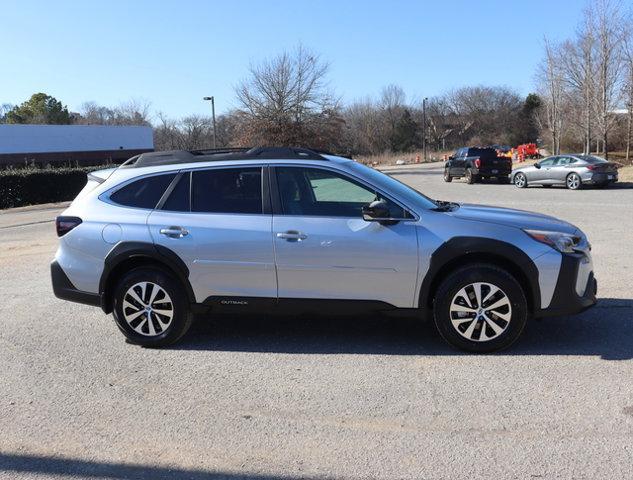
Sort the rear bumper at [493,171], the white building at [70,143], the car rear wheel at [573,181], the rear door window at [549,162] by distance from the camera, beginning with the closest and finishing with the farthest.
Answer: the car rear wheel at [573,181] < the rear door window at [549,162] < the rear bumper at [493,171] < the white building at [70,143]

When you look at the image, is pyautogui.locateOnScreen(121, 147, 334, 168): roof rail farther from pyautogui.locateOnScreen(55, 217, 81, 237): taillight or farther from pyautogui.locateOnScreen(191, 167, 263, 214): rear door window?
pyautogui.locateOnScreen(55, 217, 81, 237): taillight

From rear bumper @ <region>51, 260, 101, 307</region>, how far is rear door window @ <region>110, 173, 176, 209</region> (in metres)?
0.83

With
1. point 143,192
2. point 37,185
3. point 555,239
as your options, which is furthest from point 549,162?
point 143,192

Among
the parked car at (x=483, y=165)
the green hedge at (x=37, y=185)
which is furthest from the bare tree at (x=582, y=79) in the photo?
the green hedge at (x=37, y=185)

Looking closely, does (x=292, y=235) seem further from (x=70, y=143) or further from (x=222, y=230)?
(x=70, y=143)

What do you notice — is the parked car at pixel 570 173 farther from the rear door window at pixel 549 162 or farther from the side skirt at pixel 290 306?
the side skirt at pixel 290 306

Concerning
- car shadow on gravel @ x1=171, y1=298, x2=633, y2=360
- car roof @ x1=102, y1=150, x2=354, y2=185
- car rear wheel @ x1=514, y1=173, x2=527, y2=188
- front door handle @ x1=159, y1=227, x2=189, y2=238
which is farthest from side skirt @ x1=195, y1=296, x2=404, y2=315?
car rear wheel @ x1=514, y1=173, x2=527, y2=188

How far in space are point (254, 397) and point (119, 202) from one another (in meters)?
2.28

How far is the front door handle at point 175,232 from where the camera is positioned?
16.5ft

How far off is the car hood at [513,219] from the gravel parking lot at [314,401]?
1023mm

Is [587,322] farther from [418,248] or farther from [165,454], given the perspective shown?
[165,454]

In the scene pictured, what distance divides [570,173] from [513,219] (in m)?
20.8

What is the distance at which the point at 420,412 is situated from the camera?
152 inches

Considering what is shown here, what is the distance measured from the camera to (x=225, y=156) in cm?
540
